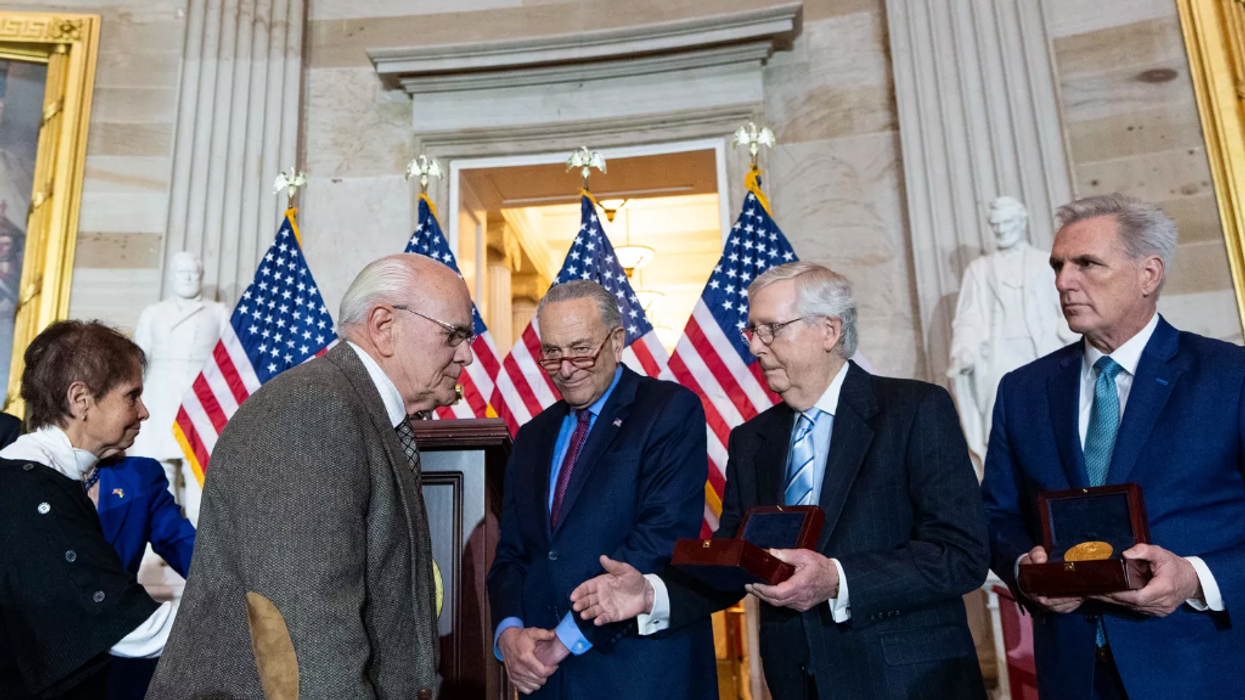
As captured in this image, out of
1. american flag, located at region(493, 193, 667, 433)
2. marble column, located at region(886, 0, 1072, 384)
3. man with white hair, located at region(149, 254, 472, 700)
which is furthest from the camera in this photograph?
marble column, located at region(886, 0, 1072, 384)

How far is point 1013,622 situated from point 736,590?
7.60 ft

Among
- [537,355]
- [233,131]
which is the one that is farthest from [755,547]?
[233,131]

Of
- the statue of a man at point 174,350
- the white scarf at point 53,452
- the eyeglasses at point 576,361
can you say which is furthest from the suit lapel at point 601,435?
the statue of a man at point 174,350

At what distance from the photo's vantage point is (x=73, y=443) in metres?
2.56

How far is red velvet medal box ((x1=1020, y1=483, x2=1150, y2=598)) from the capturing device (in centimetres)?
187

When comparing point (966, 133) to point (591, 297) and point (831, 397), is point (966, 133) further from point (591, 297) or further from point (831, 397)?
point (831, 397)

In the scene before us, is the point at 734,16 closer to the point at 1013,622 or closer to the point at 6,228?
the point at 1013,622

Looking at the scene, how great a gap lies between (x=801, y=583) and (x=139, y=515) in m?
2.05

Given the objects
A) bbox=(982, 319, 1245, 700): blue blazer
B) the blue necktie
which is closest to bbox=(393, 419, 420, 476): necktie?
bbox=(982, 319, 1245, 700): blue blazer

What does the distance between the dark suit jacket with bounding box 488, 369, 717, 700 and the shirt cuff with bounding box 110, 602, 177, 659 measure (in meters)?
0.77

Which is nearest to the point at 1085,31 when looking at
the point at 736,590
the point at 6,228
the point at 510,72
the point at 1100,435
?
the point at 510,72

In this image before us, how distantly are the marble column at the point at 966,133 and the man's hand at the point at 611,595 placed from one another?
379 centimetres

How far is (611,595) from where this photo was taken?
2.33 meters

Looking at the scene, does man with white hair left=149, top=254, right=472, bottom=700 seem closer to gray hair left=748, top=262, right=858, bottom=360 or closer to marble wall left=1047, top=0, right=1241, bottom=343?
gray hair left=748, top=262, right=858, bottom=360
